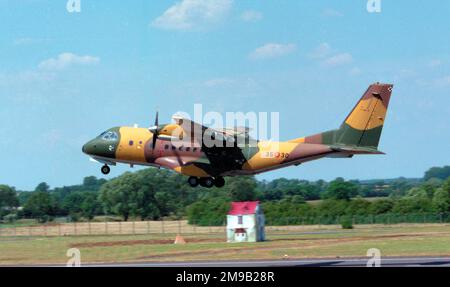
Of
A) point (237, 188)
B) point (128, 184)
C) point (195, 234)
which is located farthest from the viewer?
point (128, 184)

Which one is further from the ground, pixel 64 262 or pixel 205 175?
pixel 205 175

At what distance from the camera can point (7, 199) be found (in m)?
110

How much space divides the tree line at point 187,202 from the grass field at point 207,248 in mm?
17811

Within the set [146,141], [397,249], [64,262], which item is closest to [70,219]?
[146,141]

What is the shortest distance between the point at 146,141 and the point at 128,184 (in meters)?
46.8

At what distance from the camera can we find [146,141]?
58.8 m

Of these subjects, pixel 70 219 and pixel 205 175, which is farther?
pixel 70 219

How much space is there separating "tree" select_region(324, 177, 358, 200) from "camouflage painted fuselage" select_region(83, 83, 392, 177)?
4770cm

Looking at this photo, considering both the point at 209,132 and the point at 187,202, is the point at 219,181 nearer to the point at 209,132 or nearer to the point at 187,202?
the point at 209,132

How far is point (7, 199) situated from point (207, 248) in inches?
2442

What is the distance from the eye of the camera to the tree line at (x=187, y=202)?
Result: 88.1 meters

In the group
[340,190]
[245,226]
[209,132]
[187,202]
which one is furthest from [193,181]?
[340,190]

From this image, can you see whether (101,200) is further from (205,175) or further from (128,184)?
(205,175)

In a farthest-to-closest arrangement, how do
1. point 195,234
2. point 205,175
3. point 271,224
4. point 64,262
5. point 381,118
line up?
1. point 271,224
2. point 195,234
3. point 205,175
4. point 381,118
5. point 64,262
